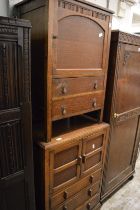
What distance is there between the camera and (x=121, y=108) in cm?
176

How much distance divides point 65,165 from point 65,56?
2.55 feet

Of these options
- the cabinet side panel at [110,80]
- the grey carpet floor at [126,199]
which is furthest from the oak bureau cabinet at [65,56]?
the grey carpet floor at [126,199]

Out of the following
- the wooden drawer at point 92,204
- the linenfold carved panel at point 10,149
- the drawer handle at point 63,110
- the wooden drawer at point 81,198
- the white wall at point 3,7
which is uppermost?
the white wall at point 3,7

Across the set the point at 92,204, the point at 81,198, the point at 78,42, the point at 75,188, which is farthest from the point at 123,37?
the point at 92,204

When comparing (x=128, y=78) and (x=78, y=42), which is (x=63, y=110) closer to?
(x=78, y=42)

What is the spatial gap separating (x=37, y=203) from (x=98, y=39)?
4.31 ft

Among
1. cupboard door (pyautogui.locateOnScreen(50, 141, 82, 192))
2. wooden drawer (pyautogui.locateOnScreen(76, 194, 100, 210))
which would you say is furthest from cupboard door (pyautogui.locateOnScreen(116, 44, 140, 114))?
wooden drawer (pyautogui.locateOnScreen(76, 194, 100, 210))

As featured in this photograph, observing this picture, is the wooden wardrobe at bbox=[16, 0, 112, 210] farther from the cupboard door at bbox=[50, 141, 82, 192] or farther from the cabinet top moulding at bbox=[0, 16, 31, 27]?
the cabinet top moulding at bbox=[0, 16, 31, 27]

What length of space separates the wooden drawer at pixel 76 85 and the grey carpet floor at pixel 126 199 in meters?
1.29

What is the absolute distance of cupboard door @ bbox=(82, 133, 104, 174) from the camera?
4.88 feet

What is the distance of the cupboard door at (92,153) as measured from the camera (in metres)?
1.49

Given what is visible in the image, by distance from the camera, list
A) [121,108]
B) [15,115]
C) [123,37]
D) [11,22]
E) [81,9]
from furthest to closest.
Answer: [121,108]
[123,37]
[81,9]
[15,115]
[11,22]

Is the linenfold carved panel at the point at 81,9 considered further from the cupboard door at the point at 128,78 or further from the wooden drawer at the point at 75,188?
the wooden drawer at the point at 75,188

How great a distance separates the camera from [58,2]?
104 cm
